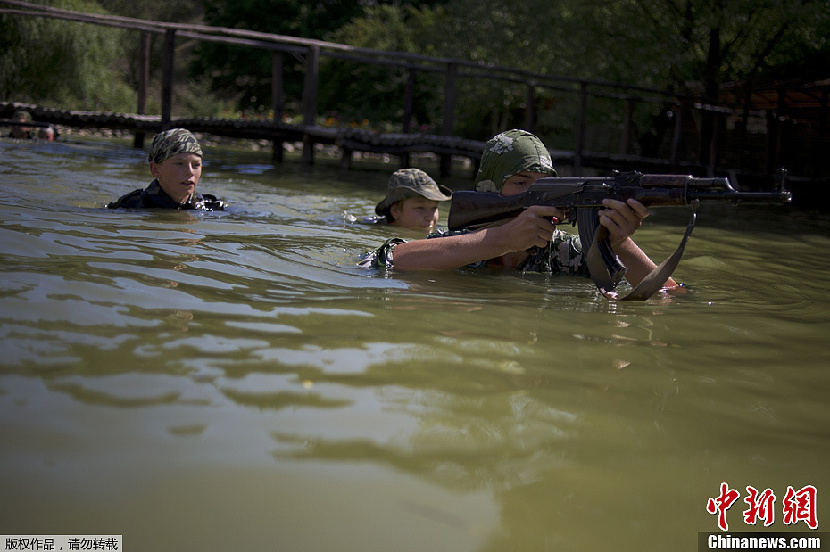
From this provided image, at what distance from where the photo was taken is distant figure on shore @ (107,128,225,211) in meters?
7.39

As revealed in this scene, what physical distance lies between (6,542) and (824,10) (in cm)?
1554

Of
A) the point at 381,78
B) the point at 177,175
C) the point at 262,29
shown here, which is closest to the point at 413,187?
the point at 177,175

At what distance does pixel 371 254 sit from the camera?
5.39 meters

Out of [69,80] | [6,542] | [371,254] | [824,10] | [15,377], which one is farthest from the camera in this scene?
[69,80]

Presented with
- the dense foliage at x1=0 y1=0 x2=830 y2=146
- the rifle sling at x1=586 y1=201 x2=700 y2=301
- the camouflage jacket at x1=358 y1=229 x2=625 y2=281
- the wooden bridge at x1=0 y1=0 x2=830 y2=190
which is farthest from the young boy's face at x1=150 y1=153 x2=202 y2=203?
the dense foliage at x1=0 y1=0 x2=830 y2=146

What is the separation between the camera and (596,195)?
13.8ft

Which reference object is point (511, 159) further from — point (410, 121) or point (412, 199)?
point (410, 121)

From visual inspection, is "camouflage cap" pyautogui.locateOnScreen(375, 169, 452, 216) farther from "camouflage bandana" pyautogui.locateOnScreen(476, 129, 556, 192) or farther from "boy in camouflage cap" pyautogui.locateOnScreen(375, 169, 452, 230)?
"camouflage bandana" pyautogui.locateOnScreen(476, 129, 556, 192)

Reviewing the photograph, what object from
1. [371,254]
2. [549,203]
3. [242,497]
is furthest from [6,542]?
[371,254]

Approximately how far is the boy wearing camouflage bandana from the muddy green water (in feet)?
0.66

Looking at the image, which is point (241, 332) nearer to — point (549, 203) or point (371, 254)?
point (549, 203)

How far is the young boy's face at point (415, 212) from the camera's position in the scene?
24.6 ft
